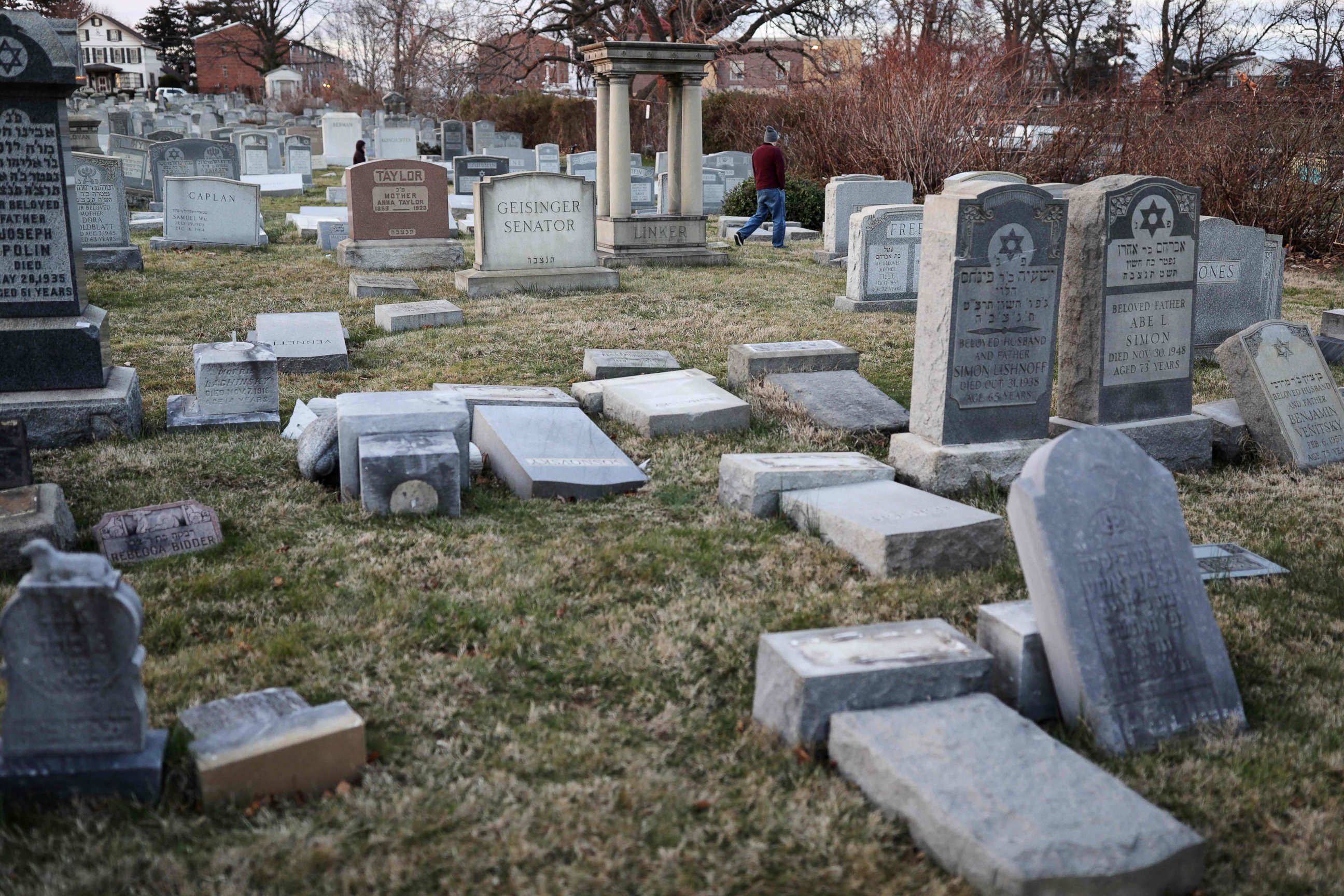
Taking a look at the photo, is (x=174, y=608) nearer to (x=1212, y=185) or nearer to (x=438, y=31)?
(x=1212, y=185)

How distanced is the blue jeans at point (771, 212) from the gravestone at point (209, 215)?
7.22m

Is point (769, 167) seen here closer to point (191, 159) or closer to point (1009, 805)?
point (191, 159)

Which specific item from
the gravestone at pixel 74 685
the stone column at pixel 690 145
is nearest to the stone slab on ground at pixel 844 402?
the gravestone at pixel 74 685

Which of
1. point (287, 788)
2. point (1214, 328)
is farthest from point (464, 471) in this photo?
point (1214, 328)

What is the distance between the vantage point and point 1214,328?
970 centimetres

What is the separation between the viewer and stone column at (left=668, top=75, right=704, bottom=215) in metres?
14.8

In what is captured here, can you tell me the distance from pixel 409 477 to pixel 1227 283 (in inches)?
304

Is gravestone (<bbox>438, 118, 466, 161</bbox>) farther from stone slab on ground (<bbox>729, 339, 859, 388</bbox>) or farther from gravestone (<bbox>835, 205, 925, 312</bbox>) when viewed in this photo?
stone slab on ground (<bbox>729, 339, 859, 388</bbox>)

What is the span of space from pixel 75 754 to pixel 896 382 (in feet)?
21.5

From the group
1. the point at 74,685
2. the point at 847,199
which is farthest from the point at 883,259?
the point at 74,685

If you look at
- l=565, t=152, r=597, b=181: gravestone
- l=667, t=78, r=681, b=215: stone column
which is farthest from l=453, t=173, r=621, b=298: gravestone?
l=565, t=152, r=597, b=181: gravestone

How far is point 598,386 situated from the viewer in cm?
752

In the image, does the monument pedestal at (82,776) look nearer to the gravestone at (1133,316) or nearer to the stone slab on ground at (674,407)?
the stone slab on ground at (674,407)

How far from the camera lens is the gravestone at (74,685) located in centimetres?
285
